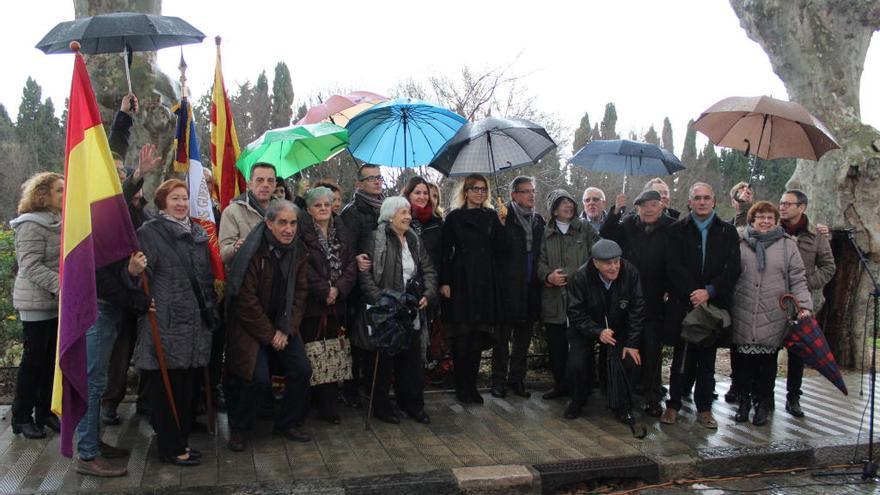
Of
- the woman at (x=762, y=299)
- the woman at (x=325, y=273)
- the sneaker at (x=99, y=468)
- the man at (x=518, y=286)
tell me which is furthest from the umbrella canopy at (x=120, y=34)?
the woman at (x=762, y=299)

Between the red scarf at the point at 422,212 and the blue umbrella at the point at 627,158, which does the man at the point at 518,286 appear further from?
the blue umbrella at the point at 627,158

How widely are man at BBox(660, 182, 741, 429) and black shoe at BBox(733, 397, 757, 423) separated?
30 cm

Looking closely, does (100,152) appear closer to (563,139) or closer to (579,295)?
(579,295)

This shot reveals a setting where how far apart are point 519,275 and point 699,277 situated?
1654 millimetres

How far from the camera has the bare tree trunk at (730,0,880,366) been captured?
29.9 feet

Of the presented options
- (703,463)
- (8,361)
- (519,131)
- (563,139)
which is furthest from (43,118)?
(703,463)

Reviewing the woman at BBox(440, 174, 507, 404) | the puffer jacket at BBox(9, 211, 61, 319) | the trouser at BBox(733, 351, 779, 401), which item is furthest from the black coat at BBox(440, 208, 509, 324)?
the puffer jacket at BBox(9, 211, 61, 319)

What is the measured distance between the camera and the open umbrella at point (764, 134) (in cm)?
662

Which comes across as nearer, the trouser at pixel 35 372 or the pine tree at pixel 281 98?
the trouser at pixel 35 372

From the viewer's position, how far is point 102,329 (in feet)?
15.8

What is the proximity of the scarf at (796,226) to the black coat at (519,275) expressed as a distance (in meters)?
2.50

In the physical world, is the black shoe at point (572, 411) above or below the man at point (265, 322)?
below

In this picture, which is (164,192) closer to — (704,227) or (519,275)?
(519,275)

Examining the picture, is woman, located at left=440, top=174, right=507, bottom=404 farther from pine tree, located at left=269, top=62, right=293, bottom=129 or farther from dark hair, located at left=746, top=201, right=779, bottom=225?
pine tree, located at left=269, top=62, right=293, bottom=129
